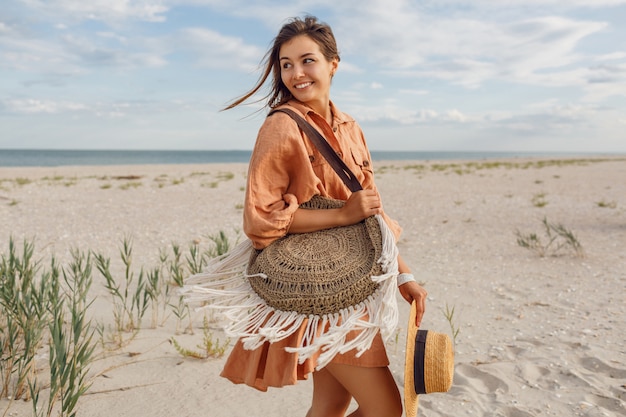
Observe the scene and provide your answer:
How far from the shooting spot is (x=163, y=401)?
3.25 meters

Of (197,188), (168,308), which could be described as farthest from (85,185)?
(168,308)

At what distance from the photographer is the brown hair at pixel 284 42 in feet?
6.47

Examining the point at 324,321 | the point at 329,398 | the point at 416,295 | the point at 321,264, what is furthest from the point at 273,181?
the point at 329,398

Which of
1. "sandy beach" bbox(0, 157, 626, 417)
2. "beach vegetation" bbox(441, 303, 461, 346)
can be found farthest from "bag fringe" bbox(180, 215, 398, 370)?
"beach vegetation" bbox(441, 303, 461, 346)

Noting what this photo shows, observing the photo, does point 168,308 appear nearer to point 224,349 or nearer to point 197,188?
point 224,349

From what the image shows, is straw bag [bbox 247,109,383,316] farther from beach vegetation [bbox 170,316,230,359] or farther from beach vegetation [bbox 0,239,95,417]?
beach vegetation [bbox 170,316,230,359]

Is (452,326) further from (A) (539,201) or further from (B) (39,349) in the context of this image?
(A) (539,201)

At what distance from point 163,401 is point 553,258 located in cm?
507

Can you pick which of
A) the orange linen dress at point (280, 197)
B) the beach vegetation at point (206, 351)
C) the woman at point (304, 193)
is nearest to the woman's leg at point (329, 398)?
the woman at point (304, 193)

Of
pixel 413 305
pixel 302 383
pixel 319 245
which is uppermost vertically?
pixel 319 245

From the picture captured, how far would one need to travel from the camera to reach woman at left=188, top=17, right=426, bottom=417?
1.76m

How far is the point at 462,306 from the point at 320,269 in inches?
143

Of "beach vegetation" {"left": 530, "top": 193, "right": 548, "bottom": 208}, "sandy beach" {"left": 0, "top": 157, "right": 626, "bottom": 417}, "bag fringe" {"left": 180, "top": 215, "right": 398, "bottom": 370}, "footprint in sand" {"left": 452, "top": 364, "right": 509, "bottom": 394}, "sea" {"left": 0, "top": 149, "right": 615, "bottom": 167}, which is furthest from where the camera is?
"sea" {"left": 0, "top": 149, "right": 615, "bottom": 167}

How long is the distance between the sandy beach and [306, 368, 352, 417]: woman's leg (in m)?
1.14
